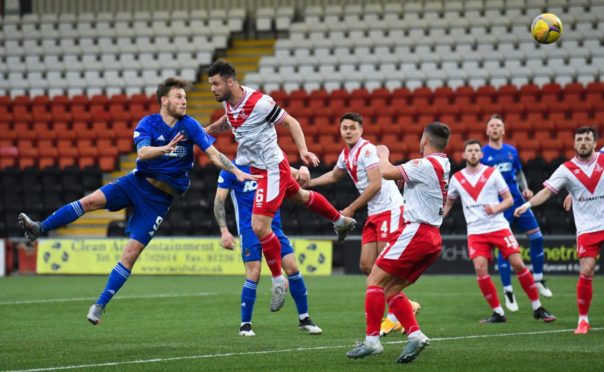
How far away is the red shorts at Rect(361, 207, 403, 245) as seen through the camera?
1127cm

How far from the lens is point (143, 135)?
10.1 metres

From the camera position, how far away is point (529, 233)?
15.3 m

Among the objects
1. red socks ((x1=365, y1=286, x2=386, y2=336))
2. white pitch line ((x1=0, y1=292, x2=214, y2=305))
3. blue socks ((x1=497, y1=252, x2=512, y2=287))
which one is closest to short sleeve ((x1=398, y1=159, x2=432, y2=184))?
red socks ((x1=365, y1=286, x2=386, y2=336))

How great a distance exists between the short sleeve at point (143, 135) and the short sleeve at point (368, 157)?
8.16ft

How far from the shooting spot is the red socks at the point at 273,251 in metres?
10.9

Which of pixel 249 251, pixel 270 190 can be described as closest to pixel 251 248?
pixel 249 251

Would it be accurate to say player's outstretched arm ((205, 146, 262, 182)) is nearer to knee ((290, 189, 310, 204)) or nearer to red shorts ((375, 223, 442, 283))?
knee ((290, 189, 310, 204))

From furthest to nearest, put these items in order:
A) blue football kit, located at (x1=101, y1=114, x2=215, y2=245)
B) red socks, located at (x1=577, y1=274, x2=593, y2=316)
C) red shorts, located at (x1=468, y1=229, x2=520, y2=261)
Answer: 1. red shorts, located at (x1=468, y1=229, x2=520, y2=261)
2. red socks, located at (x1=577, y1=274, x2=593, y2=316)
3. blue football kit, located at (x1=101, y1=114, x2=215, y2=245)

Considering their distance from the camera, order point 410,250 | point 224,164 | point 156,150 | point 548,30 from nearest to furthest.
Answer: point 410,250, point 156,150, point 224,164, point 548,30

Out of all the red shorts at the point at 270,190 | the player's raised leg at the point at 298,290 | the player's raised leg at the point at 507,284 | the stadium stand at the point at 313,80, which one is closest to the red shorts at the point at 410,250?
the red shorts at the point at 270,190

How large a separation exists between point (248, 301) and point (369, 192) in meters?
1.98

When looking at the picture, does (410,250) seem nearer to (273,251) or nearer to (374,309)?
(374,309)

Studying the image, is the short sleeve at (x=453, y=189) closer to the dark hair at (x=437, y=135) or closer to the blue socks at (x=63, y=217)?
the dark hair at (x=437, y=135)

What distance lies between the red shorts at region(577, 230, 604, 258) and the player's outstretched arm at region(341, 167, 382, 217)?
7.98 feet
